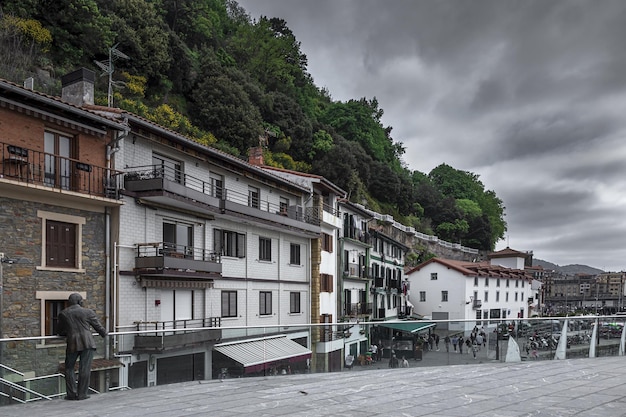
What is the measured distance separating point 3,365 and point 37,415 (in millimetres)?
1429

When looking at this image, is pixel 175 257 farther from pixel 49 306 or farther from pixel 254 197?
pixel 254 197

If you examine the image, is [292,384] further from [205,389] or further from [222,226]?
[222,226]

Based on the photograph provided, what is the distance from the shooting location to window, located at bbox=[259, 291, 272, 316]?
29.6 meters

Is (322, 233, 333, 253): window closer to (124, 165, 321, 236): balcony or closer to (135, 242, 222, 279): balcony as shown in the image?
(124, 165, 321, 236): balcony

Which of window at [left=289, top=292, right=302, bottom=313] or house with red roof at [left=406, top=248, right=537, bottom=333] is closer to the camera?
window at [left=289, top=292, right=302, bottom=313]

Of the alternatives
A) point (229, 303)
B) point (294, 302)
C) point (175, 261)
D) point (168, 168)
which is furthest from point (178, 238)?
point (294, 302)

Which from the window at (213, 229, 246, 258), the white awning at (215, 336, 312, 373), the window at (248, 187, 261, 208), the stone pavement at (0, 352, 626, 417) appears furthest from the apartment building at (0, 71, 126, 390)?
the window at (248, 187, 261, 208)

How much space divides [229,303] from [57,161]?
37.2 ft

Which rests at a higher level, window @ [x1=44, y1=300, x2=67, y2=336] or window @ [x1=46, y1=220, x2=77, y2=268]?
window @ [x1=46, y1=220, x2=77, y2=268]

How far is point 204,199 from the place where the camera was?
24.3 meters

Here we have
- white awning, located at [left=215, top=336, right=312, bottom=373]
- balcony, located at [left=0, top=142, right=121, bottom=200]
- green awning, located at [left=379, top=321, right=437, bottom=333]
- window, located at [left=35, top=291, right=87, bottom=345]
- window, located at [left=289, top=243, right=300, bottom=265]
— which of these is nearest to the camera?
white awning, located at [left=215, top=336, right=312, bottom=373]

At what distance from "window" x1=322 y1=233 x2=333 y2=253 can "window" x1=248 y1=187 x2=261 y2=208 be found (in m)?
7.14

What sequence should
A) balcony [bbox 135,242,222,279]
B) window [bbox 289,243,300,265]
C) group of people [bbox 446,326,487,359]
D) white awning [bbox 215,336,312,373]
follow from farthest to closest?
window [bbox 289,243,300,265] < balcony [bbox 135,242,222,279] < group of people [bbox 446,326,487,359] < white awning [bbox 215,336,312,373]

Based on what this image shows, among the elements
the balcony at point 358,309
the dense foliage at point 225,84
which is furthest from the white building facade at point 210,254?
the dense foliage at point 225,84
